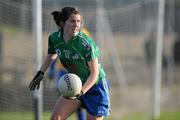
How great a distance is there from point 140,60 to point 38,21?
13.2m

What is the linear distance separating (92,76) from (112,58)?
13.3 meters

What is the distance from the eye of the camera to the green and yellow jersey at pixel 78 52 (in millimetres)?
7508

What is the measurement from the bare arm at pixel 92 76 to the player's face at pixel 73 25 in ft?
1.26

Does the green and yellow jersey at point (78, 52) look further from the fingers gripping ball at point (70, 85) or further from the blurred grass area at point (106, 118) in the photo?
the blurred grass area at point (106, 118)

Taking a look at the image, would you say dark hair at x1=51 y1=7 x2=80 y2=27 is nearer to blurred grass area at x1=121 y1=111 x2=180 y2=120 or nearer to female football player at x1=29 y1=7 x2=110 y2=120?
female football player at x1=29 y1=7 x2=110 y2=120

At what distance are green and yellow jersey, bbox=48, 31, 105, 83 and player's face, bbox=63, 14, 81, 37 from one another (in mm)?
76

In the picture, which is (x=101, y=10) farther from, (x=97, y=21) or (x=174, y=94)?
(x=174, y=94)

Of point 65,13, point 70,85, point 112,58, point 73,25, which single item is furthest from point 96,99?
point 112,58

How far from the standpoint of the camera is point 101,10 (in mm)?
18016

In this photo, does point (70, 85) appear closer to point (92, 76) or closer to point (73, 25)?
point (92, 76)

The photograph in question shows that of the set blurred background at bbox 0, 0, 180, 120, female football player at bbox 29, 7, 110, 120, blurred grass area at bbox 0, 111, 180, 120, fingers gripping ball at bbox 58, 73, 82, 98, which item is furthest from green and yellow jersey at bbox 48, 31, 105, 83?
blurred grass area at bbox 0, 111, 180, 120

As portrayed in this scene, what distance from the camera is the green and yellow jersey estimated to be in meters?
7.51

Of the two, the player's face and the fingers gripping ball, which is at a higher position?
the player's face

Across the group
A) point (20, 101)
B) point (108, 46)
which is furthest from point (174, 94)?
point (20, 101)
